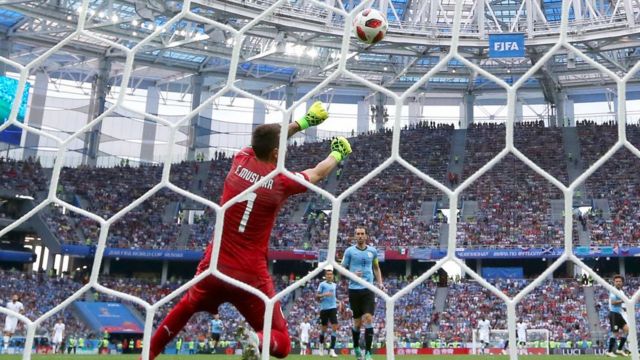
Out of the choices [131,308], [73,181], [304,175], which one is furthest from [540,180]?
[304,175]

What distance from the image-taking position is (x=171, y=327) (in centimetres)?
387

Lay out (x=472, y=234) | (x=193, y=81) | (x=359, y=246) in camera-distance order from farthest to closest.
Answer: (x=193, y=81), (x=472, y=234), (x=359, y=246)

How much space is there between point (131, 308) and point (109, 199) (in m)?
6.91

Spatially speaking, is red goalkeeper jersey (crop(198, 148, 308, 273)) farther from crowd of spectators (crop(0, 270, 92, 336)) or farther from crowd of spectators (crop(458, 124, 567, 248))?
crowd of spectators (crop(458, 124, 567, 248))

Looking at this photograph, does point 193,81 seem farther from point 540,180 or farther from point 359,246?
point 359,246

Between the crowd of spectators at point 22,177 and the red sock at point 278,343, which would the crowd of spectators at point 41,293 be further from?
the red sock at point 278,343

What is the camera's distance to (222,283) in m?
3.79

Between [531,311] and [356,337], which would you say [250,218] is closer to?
[356,337]

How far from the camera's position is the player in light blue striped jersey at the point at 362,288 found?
22.9 feet

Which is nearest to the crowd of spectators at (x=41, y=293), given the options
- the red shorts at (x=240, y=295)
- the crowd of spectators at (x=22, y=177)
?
the crowd of spectators at (x=22, y=177)

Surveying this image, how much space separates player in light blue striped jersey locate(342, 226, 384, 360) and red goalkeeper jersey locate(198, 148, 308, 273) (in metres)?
3.18

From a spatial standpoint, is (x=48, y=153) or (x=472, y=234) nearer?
(x=472, y=234)

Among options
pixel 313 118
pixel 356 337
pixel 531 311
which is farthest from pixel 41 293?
pixel 313 118

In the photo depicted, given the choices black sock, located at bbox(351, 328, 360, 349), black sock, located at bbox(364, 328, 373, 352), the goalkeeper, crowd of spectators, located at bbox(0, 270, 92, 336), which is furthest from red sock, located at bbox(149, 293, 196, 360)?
crowd of spectators, located at bbox(0, 270, 92, 336)
